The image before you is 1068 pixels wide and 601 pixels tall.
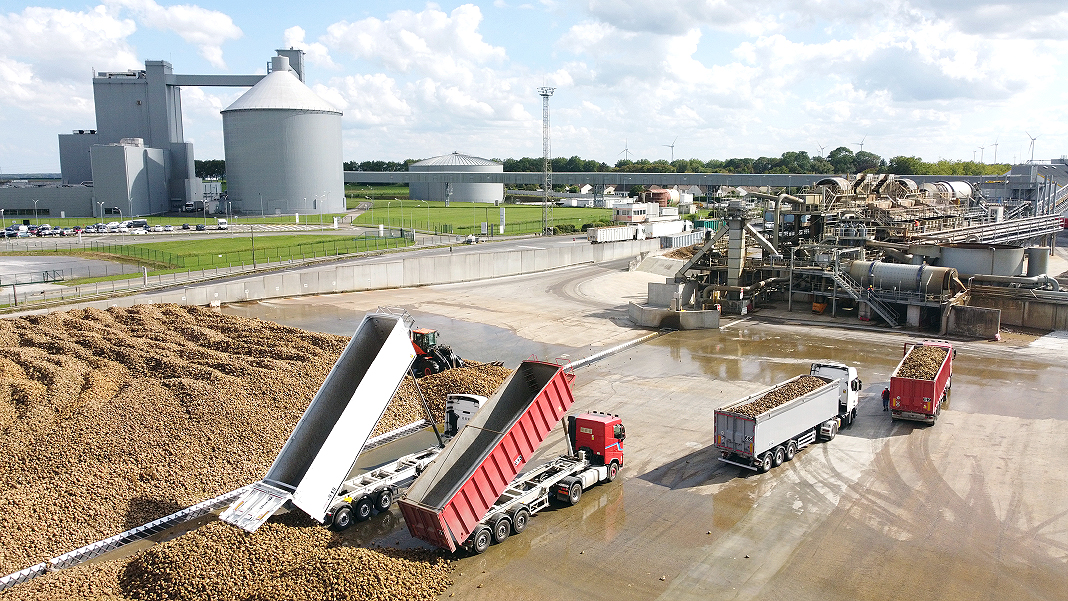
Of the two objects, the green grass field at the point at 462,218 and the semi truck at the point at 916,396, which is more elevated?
the green grass field at the point at 462,218

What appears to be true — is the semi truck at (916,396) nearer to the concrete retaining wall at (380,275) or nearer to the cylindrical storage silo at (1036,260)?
the cylindrical storage silo at (1036,260)

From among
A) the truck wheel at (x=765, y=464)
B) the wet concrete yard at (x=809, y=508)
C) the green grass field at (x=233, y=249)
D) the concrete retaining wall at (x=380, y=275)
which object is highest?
the green grass field at (x=233, y=249)

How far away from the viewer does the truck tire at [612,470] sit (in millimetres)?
21141

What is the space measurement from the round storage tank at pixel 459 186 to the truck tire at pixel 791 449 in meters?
153

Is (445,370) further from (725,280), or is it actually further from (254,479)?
(725,280)

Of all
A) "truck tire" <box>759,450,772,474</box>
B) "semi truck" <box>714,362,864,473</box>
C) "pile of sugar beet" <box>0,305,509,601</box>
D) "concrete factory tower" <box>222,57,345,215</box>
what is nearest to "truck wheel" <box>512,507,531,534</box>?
"pile of sugar beet" <box>0,305,509,601</box>

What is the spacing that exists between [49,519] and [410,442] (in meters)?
10.3

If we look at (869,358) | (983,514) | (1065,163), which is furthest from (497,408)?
(1065,163)

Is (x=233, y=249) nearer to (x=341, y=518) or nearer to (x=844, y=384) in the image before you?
(x=341, y=518)

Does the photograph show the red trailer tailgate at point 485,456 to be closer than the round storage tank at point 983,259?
Yes

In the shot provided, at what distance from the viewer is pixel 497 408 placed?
64.3ft

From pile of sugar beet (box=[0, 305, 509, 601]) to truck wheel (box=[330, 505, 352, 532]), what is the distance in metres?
0.30

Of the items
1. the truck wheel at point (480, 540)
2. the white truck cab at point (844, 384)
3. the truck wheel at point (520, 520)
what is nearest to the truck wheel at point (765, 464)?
the white truck cab at point (844, 384)

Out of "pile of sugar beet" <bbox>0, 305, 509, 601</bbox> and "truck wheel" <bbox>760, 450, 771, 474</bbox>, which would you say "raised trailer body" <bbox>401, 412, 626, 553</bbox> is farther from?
"truck wheel" <bbox>760, 450, 771, 474</bbox>
